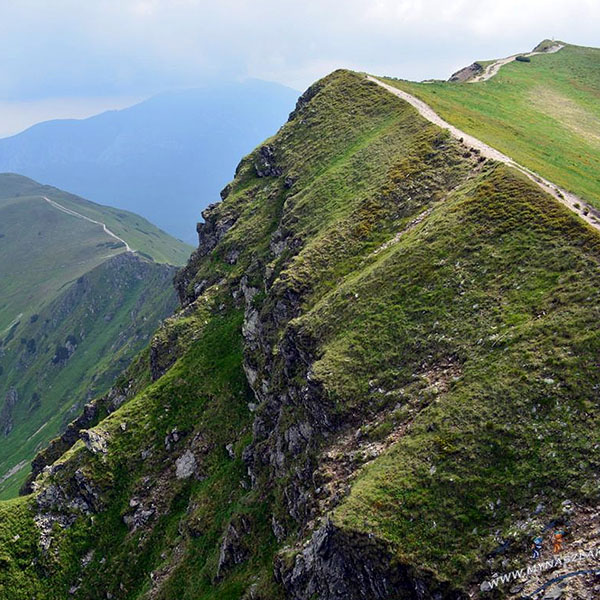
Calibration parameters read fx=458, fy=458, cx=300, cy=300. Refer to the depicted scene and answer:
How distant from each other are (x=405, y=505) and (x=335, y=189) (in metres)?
48.1

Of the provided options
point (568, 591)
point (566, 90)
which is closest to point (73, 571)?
point (568, 591)

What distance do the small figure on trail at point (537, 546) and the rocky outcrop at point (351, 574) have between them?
4551 mm

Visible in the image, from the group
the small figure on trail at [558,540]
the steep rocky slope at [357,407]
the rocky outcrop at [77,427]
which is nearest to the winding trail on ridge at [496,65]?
the steep rocky slope at [357,407]

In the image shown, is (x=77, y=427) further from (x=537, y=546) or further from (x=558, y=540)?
(x=558, y=540)

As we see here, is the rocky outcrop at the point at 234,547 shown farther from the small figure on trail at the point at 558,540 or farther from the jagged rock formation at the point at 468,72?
the jagged rock formation at the point at 468,72

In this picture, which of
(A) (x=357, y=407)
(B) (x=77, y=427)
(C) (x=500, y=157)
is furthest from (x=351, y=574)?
(B) (x=77, y=427)

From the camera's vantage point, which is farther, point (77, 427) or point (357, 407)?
point (77, 427)

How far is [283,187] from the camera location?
269 ft

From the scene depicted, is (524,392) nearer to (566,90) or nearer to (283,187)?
(283,187)

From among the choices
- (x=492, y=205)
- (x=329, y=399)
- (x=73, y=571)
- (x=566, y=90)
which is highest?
(x=566, y=90)

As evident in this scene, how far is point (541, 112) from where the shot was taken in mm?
99250

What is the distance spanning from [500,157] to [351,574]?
158ft

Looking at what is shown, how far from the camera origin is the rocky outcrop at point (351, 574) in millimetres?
27422

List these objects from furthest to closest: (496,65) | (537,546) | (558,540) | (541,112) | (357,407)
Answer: (496,65) → (541,112) → (357,407) → (537,546) → (558,540)
